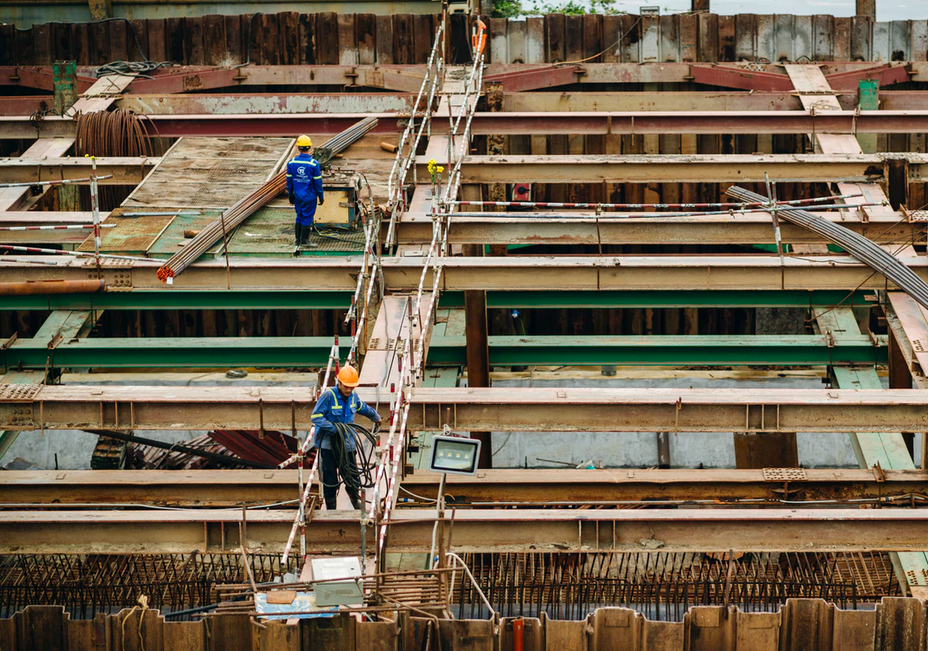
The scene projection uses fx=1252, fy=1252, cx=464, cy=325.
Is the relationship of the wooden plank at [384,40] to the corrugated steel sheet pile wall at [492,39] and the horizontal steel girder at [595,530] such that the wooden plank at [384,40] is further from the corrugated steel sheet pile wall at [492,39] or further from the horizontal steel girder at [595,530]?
the horizontal steel girder at [595,530]

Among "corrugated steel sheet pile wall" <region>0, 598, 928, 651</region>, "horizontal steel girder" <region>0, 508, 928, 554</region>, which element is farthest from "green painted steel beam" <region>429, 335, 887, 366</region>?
"corrugated steel sheet pile wall" <region>0, 598, 928, 651</region>

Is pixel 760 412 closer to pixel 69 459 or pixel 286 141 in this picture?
pixel 286 141

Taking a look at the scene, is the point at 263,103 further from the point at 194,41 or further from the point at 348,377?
the point at 348,377

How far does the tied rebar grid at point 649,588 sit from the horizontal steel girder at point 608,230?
3.60 m

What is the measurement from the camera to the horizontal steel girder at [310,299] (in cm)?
1398

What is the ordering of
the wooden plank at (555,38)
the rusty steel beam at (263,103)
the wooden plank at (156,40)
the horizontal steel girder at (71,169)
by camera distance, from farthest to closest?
1. the wooden plank at (156,40)
2. the wooden plank at (555,38)
3. the rusty steel beam at (263,103)
4. the horizontal steel girder at (71,169)

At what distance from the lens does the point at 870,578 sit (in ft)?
44.4

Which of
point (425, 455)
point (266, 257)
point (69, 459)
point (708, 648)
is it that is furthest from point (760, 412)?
point (69, 459)

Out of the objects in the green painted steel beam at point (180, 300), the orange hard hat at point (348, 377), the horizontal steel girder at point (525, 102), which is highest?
the horizontal steel girder at point (525, 102)

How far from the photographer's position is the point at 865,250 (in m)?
13.2

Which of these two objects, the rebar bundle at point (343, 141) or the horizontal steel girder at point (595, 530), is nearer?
the horizontal steel girder at point (595, 530)

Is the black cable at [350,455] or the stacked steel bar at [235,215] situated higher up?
the stacked steel bar at [235,215]

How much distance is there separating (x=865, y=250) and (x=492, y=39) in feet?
34.9

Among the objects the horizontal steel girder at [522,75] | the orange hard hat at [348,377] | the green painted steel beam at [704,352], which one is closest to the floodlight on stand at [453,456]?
the orange hard hat at [348,377]
